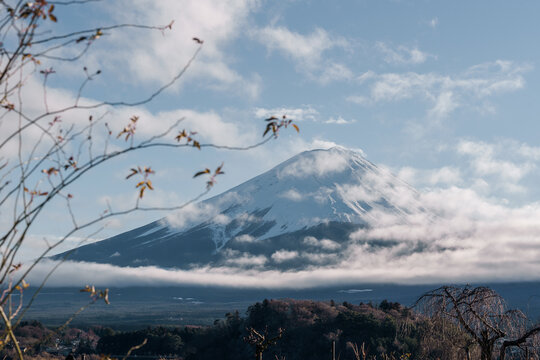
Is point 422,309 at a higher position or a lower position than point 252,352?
higher

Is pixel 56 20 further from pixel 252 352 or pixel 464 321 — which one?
pixel 252 352

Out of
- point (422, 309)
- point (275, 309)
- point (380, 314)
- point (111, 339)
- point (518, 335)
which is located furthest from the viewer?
point (111, 339)

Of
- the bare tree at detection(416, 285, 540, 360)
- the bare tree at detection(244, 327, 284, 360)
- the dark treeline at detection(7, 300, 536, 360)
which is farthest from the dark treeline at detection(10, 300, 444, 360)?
the bare tree at detection(416, 285, 540, 360)

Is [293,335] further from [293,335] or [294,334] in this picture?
[294,334]

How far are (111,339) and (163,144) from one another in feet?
236

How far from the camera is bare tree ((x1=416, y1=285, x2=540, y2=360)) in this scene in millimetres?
10179

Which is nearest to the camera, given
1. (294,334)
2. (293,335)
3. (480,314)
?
(480,314)

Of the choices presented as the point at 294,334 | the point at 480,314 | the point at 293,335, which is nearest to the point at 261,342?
the point at 480,314

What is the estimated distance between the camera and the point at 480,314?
10.5 meters

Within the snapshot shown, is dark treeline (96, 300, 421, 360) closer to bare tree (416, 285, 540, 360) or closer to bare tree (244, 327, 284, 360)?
bare tree (244, 327, 284, 360)

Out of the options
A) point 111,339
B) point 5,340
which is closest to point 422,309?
point 5,340

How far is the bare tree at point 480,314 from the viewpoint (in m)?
10.2

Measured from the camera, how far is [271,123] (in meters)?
4.41

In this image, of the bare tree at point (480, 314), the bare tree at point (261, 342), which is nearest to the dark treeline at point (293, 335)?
the bare tree at point (261, 342)
